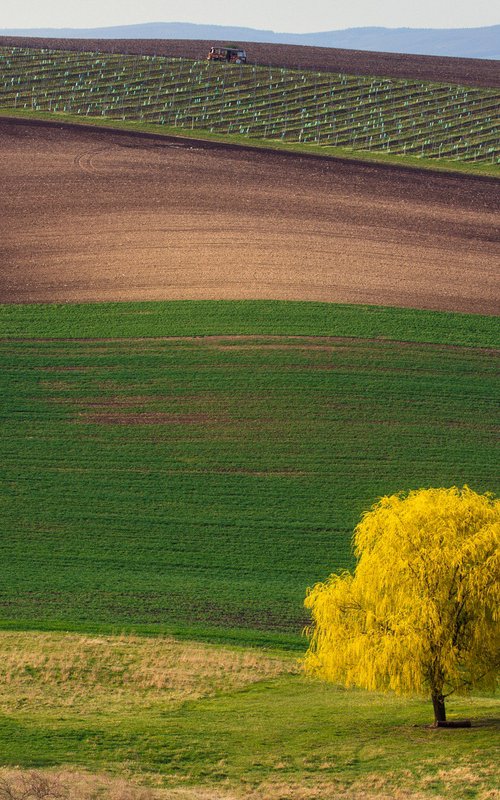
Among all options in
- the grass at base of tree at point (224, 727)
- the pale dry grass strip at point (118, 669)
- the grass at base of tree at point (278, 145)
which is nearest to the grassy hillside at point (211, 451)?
the pale dry grass strip at point (118, 669)

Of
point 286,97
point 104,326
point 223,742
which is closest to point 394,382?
point 104,326

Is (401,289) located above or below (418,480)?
above

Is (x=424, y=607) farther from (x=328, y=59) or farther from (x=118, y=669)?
(x=328, y=59)

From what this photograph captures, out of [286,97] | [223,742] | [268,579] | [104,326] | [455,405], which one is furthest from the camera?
[286,97]

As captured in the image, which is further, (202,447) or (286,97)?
(286,97)

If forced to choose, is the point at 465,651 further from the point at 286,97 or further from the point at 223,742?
the point at 286,97

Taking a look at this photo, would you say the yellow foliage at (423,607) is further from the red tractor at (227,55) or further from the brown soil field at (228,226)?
the red tractor at (227,55)
